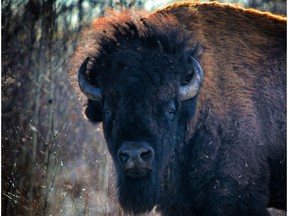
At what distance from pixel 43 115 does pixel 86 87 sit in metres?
5.57

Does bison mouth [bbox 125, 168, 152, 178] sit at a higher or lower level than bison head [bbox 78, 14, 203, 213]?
lower

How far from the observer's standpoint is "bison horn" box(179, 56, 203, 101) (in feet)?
17.4

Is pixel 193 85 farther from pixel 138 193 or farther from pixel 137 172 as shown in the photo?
pixel 138 193

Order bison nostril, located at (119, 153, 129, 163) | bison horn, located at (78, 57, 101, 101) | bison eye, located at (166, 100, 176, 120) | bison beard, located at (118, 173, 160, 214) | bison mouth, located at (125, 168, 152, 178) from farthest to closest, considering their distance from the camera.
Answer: bison horn, located at (78, 57, 101, 101), bison eye, located at (166, 100, 176, 120), bison beard, located at (118, 173, 160, 214), bison mouth, located at (125, 168, 152, 178), bison nostril, located at (119, 153, 129, 163)

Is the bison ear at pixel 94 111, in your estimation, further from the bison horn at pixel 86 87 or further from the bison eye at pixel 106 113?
the bison eye at pixel 106 113

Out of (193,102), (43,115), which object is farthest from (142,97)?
(43,115)

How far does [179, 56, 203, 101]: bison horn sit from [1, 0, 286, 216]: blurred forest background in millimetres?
1620

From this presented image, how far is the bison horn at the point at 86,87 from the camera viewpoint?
5480 millimetres

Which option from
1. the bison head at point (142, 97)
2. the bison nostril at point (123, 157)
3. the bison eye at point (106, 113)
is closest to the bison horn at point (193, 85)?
the bison head at point (142, 97)

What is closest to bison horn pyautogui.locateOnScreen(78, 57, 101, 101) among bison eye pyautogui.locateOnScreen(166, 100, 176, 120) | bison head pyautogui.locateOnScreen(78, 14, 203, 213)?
bison head pyautogui.locateOnScreen(78, 14, 203, 213)

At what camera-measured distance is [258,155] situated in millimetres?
5477

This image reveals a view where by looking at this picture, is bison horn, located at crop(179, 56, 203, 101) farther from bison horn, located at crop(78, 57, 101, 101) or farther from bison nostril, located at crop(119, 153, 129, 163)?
bison nostril, located at crop(119, 153, 129, 163)

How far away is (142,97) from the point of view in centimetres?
505

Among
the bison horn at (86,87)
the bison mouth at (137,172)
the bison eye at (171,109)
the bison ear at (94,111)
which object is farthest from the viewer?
the bison ear at (94,111)
